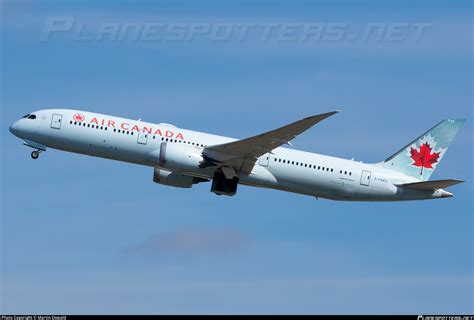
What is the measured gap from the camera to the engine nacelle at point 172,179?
64.9 meters

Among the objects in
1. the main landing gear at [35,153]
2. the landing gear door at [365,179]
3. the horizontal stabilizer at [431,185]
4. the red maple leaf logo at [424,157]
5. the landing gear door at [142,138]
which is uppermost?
the red maple leaf logo at [424,157]

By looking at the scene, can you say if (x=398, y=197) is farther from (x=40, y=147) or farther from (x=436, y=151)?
(x=40, y=147)

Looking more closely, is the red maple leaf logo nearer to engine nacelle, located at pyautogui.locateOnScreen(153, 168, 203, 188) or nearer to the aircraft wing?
the aircraft wing

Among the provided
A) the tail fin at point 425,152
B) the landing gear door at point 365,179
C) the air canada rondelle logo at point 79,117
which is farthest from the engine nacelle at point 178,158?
the tail fin at point 425,152

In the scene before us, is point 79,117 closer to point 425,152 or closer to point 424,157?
point 424,157

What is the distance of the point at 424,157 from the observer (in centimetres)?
6569

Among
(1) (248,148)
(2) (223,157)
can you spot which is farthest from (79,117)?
(1) (248,148)

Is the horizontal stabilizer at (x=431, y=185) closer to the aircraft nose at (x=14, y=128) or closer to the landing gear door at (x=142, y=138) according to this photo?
the landing gear door at (x=142, y=138)

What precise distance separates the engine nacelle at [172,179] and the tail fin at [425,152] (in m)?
11.9

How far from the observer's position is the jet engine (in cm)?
6488

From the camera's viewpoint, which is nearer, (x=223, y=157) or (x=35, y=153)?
(x=223, y=157)

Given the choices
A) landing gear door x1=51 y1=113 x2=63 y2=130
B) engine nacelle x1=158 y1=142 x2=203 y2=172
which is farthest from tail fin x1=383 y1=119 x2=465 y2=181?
landing gear door x1=51 y1=113 x2=63 y2=130

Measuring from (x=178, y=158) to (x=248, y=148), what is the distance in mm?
4017

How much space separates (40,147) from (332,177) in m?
17.2
